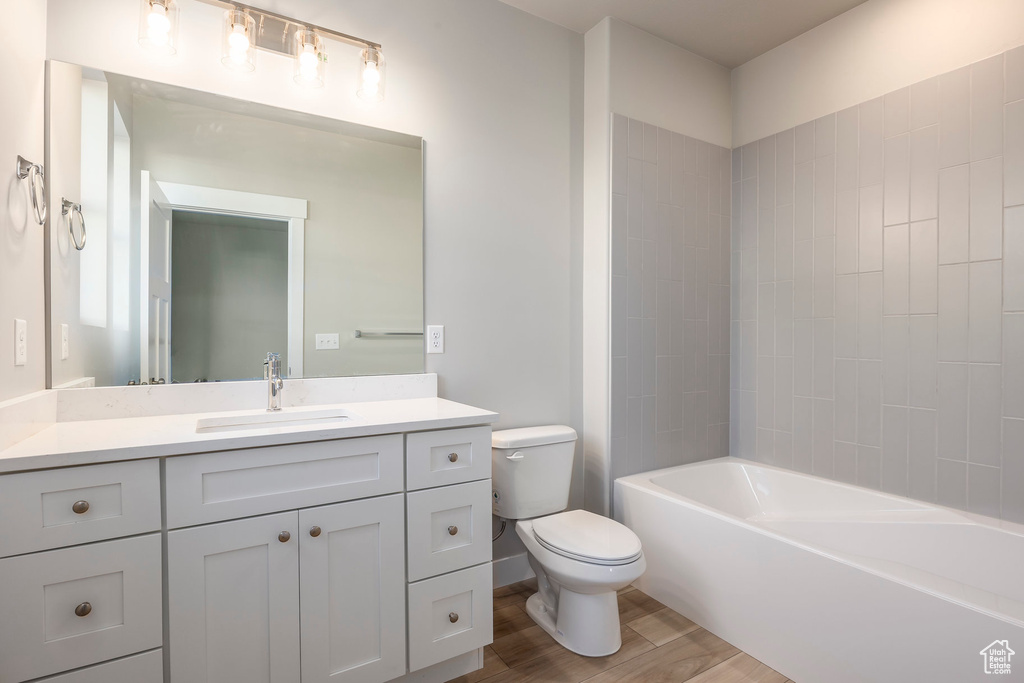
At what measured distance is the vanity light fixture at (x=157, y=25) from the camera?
1562 millimetres

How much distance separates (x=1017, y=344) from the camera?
1.86m

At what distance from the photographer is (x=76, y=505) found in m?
1.13

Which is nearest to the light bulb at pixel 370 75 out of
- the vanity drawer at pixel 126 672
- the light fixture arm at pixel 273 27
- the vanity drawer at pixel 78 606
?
the light fixture arm at pixel 273 27

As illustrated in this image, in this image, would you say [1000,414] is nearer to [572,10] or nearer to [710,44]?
[710,44]

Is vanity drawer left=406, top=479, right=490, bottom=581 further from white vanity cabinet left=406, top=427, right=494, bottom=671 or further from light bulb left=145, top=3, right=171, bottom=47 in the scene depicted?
light bulb left=145, top=3, right=171, bottom=47

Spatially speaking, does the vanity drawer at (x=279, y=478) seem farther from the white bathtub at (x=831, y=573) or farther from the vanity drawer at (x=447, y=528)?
the white bathtub at (x=831, y=573)

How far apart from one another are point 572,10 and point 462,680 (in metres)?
2.70

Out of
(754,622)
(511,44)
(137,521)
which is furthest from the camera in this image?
(511,44)

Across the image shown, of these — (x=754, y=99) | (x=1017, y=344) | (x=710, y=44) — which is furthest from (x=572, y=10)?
(x=1017, y=344)

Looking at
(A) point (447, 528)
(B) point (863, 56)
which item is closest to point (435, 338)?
(A) point (447, 528)

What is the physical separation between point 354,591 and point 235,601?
0.29 meters

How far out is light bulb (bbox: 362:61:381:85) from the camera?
1.92 m

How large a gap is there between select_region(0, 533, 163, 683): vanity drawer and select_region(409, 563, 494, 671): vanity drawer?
0.65 meters

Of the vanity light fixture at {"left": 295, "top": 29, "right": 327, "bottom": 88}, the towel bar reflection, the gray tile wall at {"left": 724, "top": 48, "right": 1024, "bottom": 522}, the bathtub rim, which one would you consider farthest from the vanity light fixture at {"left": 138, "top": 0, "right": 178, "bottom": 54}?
the gray tile wall at {"left": 724, "top": 48, "right": 1024, "bottom": 522}
